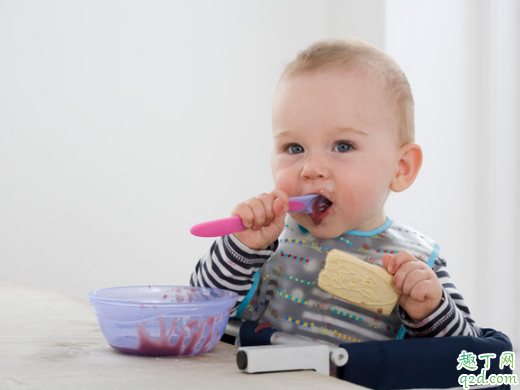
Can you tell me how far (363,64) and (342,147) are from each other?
0.43ft

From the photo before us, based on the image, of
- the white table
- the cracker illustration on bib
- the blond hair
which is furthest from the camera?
the blond hair

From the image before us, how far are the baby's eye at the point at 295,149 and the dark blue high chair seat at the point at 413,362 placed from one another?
36cm

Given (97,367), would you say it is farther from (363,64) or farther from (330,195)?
(363,64)

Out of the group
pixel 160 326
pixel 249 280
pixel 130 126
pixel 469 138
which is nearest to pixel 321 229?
pixel 249 280

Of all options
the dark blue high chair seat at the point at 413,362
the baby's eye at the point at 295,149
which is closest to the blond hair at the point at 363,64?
the baby's eye at the point at 295,149

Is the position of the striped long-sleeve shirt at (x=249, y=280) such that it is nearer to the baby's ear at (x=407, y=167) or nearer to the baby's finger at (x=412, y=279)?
the baby's finger at (x=412, y=279)

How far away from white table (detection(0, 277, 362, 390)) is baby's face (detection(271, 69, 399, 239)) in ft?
1.04

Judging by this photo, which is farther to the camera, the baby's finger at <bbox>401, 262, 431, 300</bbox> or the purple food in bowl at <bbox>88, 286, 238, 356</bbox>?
the baby's finger at <bbox>401, 262, 431, 300</bbox>

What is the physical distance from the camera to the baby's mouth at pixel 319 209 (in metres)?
0.91

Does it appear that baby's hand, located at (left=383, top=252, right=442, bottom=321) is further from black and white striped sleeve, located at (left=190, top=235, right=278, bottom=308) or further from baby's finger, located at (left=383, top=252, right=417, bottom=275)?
black and white striped sleeve, located at (left=190, top=235, right=278, bottom=308)

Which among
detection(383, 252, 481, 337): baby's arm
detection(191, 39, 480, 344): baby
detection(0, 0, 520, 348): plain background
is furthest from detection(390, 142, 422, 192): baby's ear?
detection(0, 0, 520, 348): plain background

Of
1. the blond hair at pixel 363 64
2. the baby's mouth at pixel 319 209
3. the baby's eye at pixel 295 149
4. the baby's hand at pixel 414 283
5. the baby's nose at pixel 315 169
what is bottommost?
the baby's hand at pixel 414 283

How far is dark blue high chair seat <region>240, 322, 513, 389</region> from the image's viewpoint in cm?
62

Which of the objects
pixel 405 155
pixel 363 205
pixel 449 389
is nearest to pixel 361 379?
pixel 449 389
